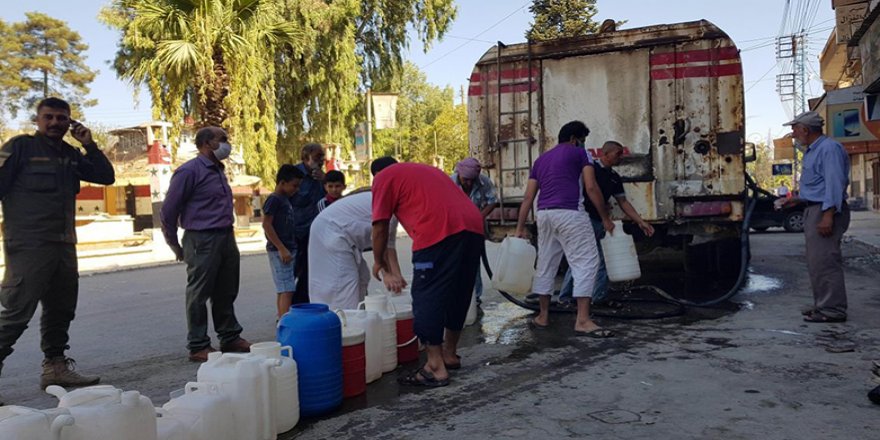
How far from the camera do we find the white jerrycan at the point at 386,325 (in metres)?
4.68

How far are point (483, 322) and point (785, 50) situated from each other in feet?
166

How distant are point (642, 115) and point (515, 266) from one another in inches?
106

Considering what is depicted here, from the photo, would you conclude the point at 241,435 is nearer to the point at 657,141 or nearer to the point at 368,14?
the point at 657,141

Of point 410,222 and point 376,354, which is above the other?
point 410,222

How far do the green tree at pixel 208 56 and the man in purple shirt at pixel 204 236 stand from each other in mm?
14453

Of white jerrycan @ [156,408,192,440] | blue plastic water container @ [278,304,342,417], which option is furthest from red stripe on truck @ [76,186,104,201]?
white jerrycan @ [156,408,192,440]

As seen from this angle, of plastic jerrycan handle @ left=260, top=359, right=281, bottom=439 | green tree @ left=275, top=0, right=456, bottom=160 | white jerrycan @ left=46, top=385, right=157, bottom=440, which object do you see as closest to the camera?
white jerrycan @ left=46, top=385, right=157, bottom=440

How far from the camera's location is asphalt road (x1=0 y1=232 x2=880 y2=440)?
11.6 feet

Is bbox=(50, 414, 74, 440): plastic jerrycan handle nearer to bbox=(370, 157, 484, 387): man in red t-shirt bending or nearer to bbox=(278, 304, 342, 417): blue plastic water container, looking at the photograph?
bbox=(278, 304, 342, 417): blue plastic water container

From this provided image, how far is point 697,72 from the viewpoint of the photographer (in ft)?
24.2

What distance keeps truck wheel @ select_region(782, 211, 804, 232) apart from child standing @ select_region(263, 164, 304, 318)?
15.1 m

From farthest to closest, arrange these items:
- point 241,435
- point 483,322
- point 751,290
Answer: point 751,290
point 483,322
point 241,435

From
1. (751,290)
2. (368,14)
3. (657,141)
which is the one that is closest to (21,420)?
(657,141)

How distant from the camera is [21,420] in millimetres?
2348
